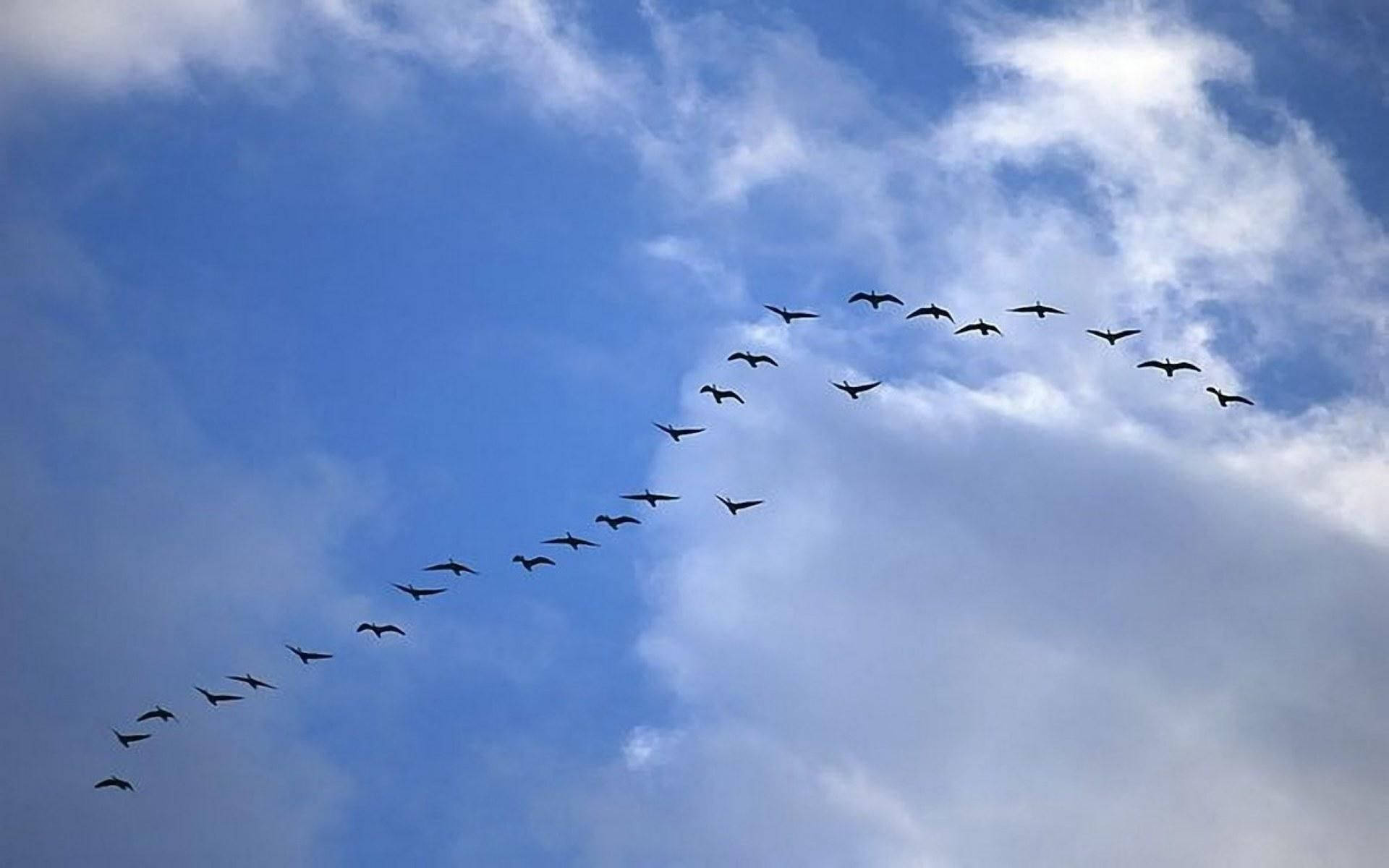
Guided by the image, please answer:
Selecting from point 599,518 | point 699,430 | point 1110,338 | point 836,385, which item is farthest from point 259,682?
point 1110,338

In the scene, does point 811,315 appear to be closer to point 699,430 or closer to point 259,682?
point 699,430

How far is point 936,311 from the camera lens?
194 m

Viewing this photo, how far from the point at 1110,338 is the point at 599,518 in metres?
57.9

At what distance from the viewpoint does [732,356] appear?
19800cm

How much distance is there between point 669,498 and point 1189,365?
55.5 meters

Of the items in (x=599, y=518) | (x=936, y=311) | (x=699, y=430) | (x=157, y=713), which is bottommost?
(x=157, y=713)

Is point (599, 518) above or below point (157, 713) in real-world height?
above

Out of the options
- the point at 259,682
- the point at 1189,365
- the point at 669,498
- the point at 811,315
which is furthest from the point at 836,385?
the point at 259,682

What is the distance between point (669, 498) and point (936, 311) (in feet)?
112

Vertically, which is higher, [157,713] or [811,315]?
[811,315]

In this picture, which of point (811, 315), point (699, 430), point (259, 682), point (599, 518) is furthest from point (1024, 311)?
point (259, 682)

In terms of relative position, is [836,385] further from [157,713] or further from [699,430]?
[157,713]

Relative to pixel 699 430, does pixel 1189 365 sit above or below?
above

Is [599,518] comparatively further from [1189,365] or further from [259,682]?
[1189,365]
